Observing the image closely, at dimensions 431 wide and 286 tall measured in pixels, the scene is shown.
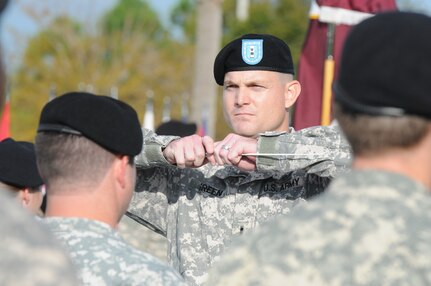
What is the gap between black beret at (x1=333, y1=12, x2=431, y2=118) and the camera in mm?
2635

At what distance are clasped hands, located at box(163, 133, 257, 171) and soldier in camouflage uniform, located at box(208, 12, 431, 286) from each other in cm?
193

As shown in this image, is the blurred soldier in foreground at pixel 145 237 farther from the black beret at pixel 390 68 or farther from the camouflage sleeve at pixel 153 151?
the black beret at pixel 390 68

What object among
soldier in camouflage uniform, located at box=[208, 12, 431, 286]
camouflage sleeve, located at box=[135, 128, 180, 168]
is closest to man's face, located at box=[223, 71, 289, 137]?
camouflage sleeve, located at box=[135, 128, 180, 168]

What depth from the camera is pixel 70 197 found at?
3.48m

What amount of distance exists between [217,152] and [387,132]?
2070 millimetres

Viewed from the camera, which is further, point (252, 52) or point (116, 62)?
point (116, 62)

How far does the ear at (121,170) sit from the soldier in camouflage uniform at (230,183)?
138 cm

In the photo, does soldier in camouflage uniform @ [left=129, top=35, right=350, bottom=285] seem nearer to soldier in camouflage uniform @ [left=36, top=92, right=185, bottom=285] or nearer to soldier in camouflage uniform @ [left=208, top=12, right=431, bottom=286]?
soldier in camouflage uniform @ [left=36, top=92, right=185, bottom=285]

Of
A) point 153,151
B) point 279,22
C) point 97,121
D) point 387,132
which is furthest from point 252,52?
point 279,22

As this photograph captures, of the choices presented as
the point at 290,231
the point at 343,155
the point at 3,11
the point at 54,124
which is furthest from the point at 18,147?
Answer: the point at 290,231

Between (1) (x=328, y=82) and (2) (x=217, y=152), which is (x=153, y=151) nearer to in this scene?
(2) (x=217, y=152)

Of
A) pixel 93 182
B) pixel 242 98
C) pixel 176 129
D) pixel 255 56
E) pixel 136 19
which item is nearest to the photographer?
pixel 93 182

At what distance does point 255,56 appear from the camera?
5371mm

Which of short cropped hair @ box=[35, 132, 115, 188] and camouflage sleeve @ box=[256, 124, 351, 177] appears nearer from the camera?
short cropped hair @ box=[35, 132, 115, 188]
